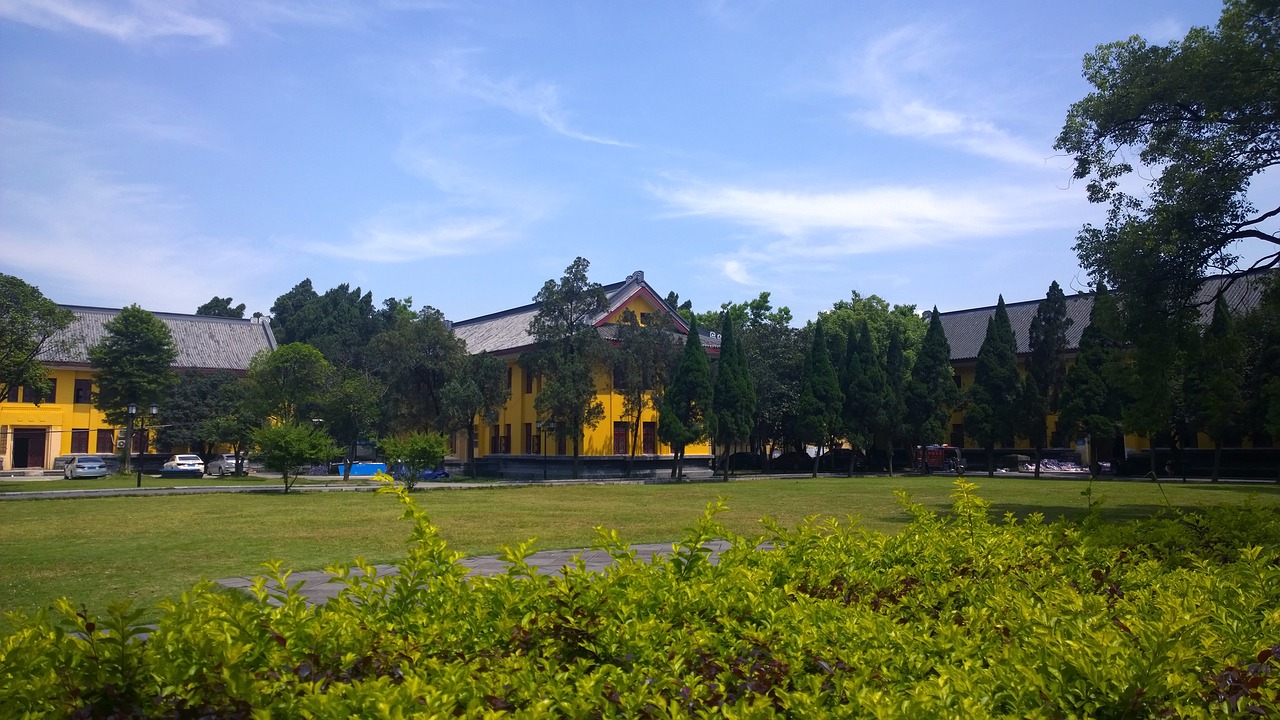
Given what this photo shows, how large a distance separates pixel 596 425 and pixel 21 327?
66.7 ft

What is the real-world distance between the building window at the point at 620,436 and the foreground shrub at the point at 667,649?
37.0 m

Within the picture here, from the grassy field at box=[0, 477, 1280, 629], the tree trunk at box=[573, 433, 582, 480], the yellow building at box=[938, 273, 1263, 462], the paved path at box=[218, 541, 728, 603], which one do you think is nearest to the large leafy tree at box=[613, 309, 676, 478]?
the tree trunk at box=[573, 433, 582, 480]

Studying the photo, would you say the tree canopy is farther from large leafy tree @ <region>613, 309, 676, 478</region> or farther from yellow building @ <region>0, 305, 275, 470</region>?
large leafy tree @ <region>613, 309, 676, 478</region>

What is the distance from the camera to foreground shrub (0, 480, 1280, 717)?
2330mm

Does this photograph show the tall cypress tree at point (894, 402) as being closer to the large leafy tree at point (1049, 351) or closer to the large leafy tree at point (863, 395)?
the large leafy tree at point (863, 395)

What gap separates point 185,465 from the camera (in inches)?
1630

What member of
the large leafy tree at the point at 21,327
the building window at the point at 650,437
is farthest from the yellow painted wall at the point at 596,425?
the large leafy tree at the point at 21,327

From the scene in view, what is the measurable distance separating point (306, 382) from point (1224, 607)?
138ft

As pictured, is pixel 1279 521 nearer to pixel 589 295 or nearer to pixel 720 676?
pixel 720 676

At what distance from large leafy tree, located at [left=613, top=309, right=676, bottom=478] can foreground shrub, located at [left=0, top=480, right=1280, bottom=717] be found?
33076mm

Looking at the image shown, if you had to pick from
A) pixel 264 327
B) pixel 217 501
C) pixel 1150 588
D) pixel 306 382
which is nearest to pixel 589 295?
pixel 306 382

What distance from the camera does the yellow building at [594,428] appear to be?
132 ft

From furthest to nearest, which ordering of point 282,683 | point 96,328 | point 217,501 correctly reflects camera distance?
point 96,328 → point 217,501 → point 282,683

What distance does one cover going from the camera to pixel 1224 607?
3.36 metres
